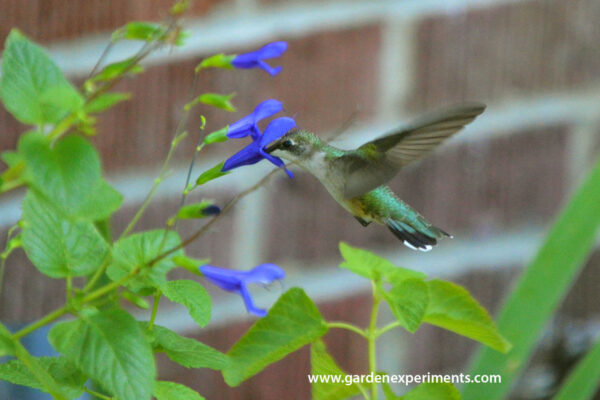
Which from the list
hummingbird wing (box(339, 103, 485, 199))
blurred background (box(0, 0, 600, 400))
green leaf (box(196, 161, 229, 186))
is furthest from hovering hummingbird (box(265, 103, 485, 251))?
blurred background (box(0, 0, 600, 400))

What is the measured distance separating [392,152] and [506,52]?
0.79 metres

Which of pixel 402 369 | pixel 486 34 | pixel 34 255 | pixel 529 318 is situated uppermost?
pixel 486 34

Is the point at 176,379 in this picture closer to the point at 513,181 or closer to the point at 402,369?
the point at 402,369

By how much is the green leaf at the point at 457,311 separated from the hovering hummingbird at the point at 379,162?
9 cm

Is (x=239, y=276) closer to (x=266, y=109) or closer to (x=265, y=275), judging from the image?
(x=265, y=275)

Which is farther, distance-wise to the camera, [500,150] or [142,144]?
[500,150]

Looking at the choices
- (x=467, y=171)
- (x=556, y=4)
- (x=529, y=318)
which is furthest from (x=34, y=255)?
(x=556, y=4)

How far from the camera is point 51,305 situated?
3.59 ft

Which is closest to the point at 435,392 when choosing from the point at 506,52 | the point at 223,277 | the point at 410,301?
the point at 410,301

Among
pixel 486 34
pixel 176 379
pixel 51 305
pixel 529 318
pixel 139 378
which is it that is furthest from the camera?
pixel 486 34

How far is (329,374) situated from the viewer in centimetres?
62

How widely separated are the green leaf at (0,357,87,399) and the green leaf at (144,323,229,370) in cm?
5

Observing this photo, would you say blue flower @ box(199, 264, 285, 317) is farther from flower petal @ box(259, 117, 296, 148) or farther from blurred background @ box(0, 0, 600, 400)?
blurred background @ box(0, 0, 600, 400)

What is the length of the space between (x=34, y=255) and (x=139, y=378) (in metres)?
0.11
